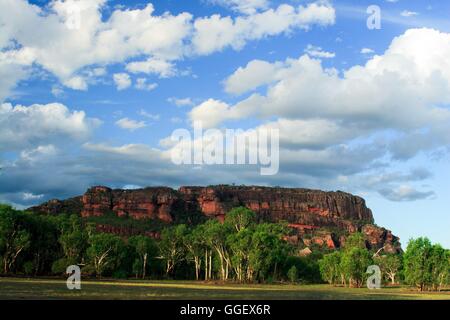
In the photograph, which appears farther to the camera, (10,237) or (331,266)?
(331,266)

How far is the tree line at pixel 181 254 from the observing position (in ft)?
315

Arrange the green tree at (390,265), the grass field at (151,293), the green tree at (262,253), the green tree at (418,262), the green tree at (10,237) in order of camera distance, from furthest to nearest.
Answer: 1. the green tree at (390,265)
2. the green tree at (262,253)
3. the green tree at (10,237)
4. the green tree at (418,262)
5. the grass field at (151,293)

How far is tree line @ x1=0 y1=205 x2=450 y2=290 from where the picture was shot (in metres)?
95.9

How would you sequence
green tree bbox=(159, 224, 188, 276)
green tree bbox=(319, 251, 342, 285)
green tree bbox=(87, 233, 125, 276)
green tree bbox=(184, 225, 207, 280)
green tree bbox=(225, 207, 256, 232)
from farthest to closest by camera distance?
green tree bbox=(225, 207, 256, 232), green tree bbox=(159, 224, 188, 276), green tree bbox=(319, 251, 342, 285), green tree bbox=(184, 225, 207, 280), green tree bbox=(87, 233, 125, 276)

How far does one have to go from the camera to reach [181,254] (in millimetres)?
Result: 125375

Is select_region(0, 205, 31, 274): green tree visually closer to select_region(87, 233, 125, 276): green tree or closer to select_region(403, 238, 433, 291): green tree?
select_region(87, 233, 125, 276): green tree

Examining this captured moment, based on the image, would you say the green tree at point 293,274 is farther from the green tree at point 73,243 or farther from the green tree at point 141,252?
the green tree at point 73,243

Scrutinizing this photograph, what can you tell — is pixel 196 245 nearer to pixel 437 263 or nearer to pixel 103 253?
pixel 103 253

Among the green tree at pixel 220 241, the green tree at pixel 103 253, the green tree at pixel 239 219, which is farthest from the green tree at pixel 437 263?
the green tree at pixel 103 253

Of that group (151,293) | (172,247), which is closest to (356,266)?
(172,247)

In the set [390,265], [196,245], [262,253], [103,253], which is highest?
[196,245]

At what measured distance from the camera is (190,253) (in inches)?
4904

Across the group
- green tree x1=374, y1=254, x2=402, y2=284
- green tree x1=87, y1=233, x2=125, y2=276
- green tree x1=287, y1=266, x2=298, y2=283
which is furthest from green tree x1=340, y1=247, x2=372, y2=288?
green tree x1=87, y1=233, x2=125, y2=276
